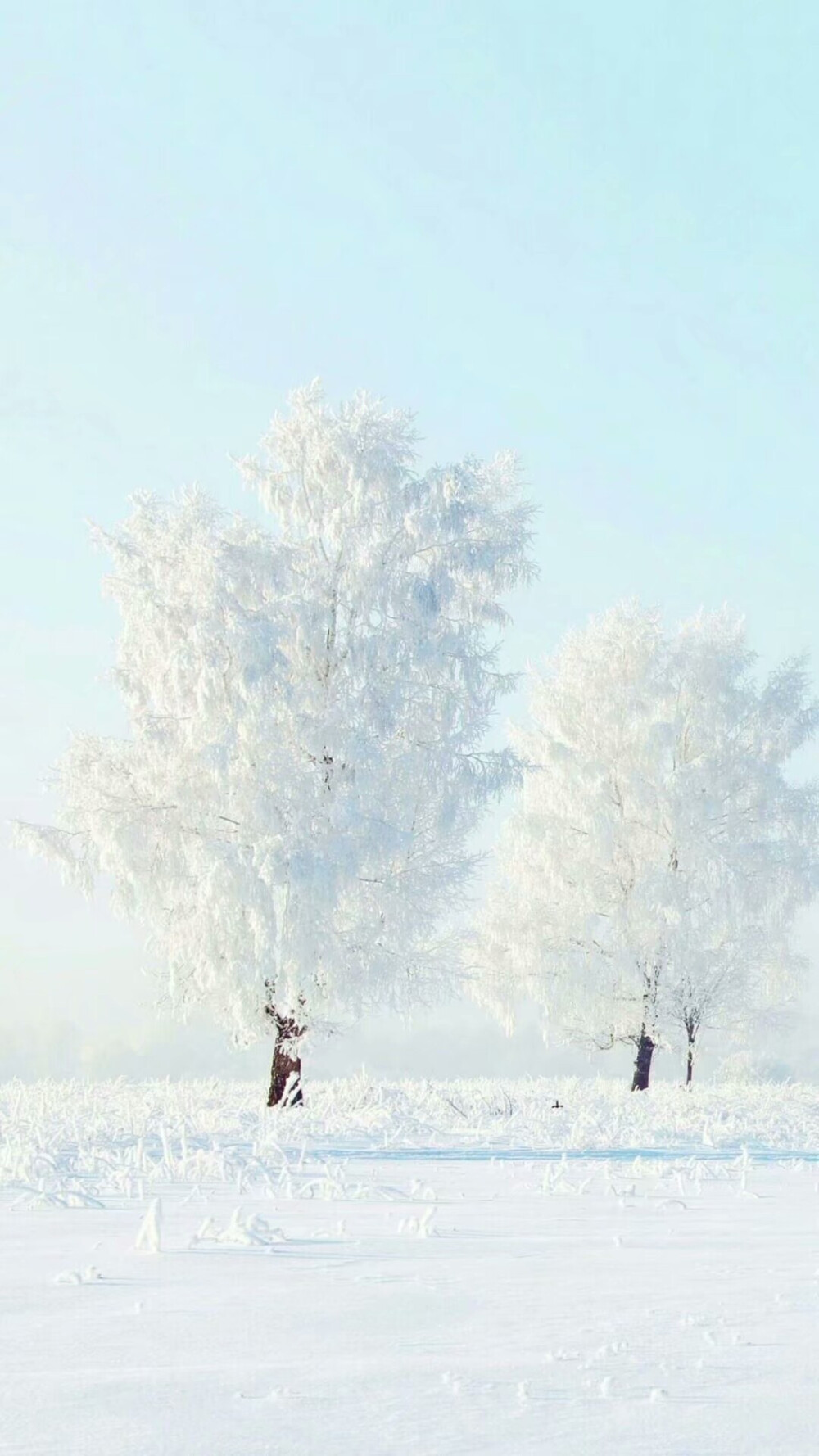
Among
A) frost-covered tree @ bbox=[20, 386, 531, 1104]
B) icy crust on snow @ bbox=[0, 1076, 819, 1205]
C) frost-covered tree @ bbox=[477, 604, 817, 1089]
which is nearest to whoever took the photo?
icy crust on snow @ bbox=[0, 1076, 819, 1205]

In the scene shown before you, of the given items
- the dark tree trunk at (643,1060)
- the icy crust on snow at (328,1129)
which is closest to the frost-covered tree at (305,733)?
the icy crust on snow at (328,1129)

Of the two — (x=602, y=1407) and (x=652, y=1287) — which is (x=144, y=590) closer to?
(x=652, y=1287)

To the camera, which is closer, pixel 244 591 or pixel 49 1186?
pixel 49 1186

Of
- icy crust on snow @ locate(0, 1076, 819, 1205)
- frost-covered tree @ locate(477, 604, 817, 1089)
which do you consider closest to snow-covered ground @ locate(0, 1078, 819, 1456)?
icy crust on snow @ locate(0, 1076, 819, 1205)

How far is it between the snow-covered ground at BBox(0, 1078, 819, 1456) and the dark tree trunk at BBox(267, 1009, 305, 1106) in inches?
356

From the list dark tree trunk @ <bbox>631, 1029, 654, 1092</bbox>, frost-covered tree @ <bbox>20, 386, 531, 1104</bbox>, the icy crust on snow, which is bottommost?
the icy crust on snow

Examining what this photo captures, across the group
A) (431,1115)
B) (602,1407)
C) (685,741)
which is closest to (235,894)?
(431,1115)

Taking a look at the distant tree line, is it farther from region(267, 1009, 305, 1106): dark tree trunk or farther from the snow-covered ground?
the snow-covered ground

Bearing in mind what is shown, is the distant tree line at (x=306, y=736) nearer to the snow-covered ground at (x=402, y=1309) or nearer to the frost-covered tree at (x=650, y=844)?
the frost-covered tree at (x=650, y=844)

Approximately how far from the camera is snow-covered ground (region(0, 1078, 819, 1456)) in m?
Answer: 2.12

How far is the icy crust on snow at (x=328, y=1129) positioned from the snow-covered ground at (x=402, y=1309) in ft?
0.27

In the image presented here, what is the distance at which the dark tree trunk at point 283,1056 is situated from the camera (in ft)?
57.6

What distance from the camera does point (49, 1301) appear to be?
3434 millimetres

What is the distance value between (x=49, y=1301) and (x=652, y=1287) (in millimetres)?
1643
